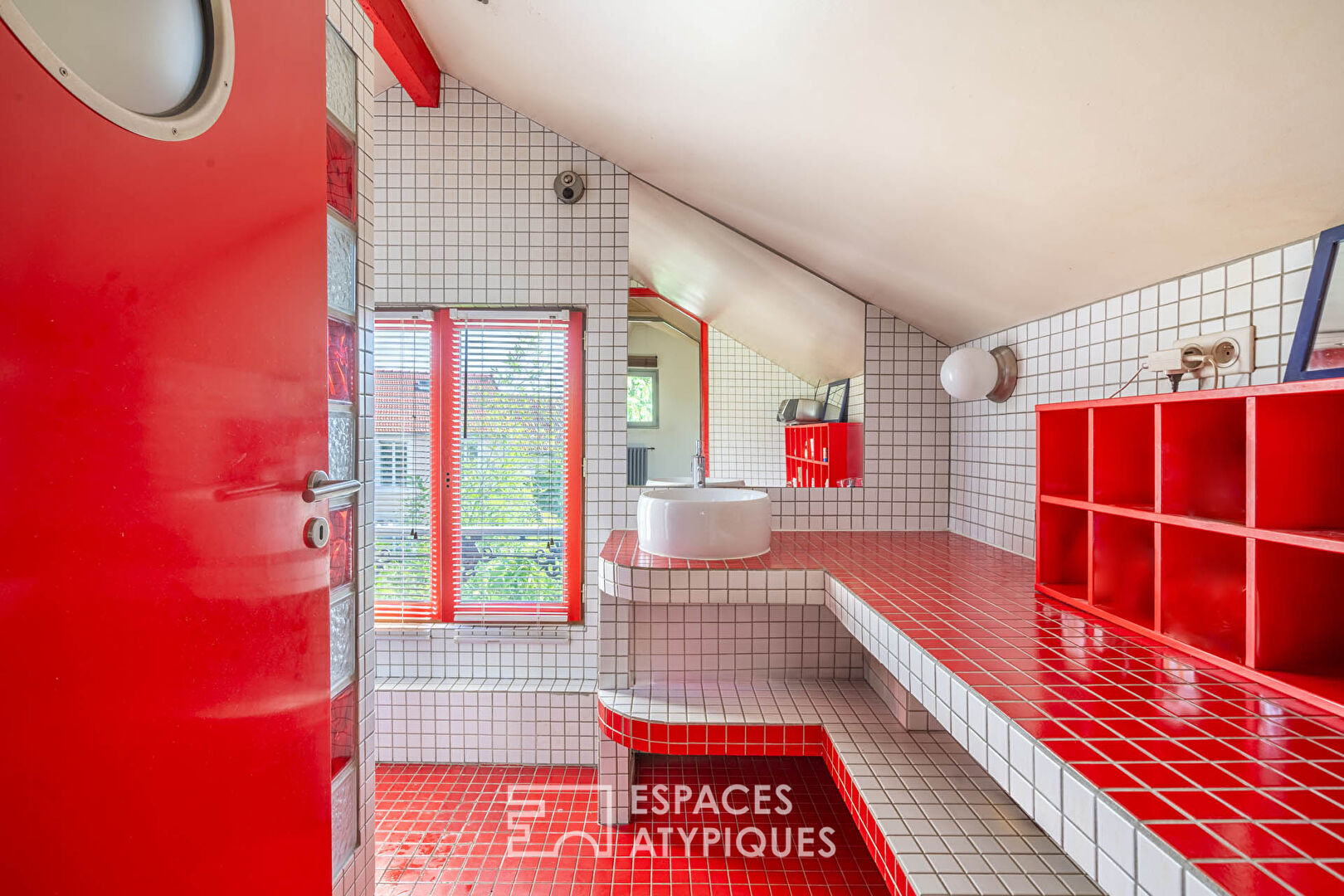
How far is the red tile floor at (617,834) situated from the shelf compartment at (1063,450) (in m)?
1.23

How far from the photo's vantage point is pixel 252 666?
88cm

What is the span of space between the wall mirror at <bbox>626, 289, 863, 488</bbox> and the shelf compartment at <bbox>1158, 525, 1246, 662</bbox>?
55.7 inches

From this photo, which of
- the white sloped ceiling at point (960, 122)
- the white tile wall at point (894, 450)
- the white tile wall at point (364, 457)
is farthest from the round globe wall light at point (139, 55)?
the white tile wall at point (894, 450)

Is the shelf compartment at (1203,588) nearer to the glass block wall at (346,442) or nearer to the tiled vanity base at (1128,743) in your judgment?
the tiled vanity base at (1128,743)

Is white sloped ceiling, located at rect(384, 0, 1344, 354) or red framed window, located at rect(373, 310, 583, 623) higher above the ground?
white sloped ceiling, located at rect(384, 0, 1344, 354)

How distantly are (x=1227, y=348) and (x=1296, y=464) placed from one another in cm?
38

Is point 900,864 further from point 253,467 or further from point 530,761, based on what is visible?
point 530,761

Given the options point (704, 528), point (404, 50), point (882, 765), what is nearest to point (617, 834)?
point (882, 765)

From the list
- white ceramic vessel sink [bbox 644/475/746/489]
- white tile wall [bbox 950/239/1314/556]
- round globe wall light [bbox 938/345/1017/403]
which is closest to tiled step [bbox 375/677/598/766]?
white ceramic vessel sink [bbox 644/475/746/489]

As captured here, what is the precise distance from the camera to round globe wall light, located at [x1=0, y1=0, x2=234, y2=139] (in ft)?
1.99

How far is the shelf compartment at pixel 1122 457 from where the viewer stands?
4.39ft

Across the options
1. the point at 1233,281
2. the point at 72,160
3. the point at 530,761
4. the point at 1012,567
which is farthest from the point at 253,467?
the point at 530,761

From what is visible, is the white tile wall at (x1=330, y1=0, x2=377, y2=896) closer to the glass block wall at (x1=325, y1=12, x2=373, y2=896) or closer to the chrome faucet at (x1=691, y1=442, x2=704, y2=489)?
the glass block wall at (x1=325, y1=12, x2=373, y2=896)

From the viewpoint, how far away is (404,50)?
84.0 inches
